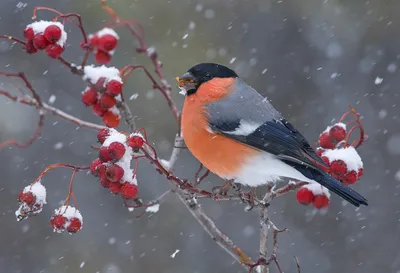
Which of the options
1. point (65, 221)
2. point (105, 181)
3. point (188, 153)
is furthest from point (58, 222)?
point (188, 153)

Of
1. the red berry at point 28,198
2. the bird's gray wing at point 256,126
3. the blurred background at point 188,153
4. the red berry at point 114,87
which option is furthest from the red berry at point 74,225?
the blurred background at point 188,153

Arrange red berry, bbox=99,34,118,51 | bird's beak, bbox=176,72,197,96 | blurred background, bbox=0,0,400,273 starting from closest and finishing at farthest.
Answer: red berry, bbox=99,34,118,51
bird's beak, bbox=176,72,197,96
blurred background, bbox=0,0,400,273

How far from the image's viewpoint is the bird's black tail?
→ 1569 mm

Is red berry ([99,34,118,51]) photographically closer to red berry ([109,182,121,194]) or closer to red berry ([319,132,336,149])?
red berry ([109,182,121,194])

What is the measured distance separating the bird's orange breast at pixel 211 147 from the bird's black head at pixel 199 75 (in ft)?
0.31

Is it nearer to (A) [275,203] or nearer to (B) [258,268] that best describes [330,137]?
(B) [258,268]

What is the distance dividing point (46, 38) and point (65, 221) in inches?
18.3

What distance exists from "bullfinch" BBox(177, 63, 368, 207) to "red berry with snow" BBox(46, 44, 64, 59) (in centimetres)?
46

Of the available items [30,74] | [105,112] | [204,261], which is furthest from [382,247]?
[105,112]

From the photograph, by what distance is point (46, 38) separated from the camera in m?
1.53

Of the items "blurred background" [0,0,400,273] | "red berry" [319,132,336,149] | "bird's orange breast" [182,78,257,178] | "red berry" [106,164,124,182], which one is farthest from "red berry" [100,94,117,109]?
"blurred background" [0,0,400,273]

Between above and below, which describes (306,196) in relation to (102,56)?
below

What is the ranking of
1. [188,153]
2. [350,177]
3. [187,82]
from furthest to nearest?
[188,153] < [187,82] < [350,177]

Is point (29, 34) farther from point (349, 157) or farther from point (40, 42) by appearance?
point (349, 157)
